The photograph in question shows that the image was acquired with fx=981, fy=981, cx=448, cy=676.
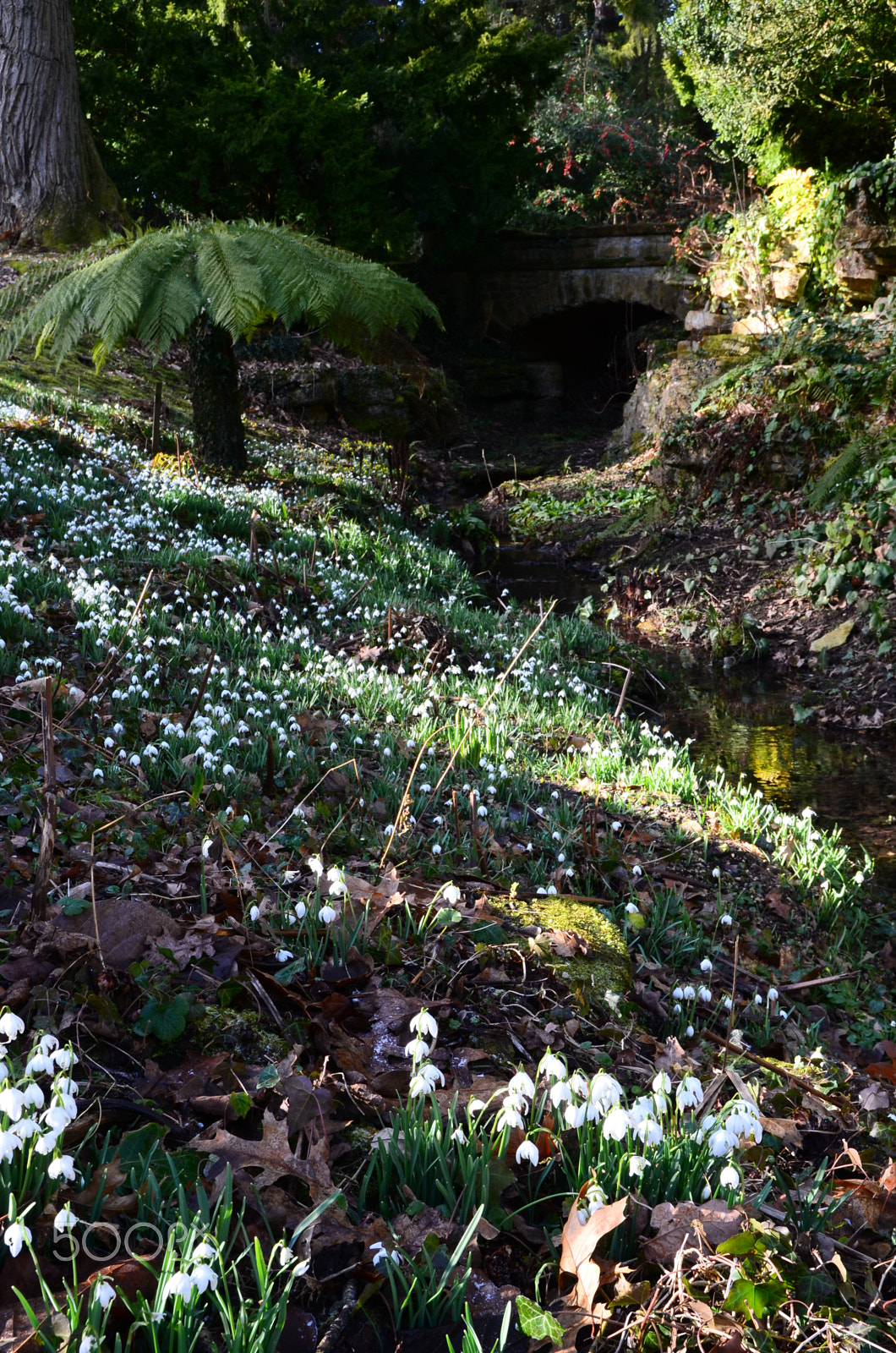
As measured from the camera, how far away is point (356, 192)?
14594mm

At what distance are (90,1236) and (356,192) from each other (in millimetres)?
15399

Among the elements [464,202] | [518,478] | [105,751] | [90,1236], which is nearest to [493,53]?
[464,202]

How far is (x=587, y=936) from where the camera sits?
2.97m

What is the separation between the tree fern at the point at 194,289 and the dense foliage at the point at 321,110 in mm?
7619

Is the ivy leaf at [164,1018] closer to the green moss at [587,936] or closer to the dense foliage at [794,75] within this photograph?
the green moss at [587,936]

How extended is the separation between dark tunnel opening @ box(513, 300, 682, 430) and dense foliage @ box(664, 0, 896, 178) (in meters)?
4.89

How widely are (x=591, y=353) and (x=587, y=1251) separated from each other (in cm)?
2153

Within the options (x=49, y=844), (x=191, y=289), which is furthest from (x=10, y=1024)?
(x=191, y=289)

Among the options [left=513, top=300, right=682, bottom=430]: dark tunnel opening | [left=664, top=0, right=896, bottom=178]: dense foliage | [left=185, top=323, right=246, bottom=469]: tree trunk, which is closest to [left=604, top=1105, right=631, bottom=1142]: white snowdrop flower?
[left=185, top=323, right=246, bottom=469]: tree trunk

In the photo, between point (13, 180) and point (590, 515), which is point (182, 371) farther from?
point (590, 515)

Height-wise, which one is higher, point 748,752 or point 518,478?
point 518,478

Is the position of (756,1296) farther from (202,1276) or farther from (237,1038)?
(237,1038)

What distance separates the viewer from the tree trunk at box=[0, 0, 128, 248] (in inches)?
433

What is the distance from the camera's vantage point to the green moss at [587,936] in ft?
9.15
